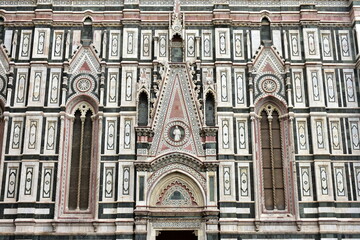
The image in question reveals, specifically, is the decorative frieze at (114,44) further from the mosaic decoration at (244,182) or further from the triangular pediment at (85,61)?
the mosaic decoration at (244,182)

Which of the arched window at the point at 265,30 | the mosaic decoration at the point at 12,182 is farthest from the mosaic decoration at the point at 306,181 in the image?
the mosaic decoration at the point at 12,182

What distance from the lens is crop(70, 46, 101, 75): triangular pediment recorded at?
21.7 m

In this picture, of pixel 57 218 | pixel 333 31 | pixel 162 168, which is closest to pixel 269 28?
pixel 333 31

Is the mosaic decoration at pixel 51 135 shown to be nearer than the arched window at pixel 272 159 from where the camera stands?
No

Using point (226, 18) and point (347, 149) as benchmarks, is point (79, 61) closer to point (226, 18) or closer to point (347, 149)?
point (226, 18)

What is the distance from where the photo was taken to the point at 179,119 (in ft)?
68.6

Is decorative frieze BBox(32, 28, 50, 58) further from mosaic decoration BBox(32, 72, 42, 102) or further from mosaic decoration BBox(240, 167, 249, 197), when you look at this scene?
mosaic decoration BBox(240, 167, 249, 197)

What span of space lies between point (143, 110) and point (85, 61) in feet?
10.7

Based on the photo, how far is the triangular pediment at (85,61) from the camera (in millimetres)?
21734

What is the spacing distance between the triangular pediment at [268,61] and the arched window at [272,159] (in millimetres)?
1488

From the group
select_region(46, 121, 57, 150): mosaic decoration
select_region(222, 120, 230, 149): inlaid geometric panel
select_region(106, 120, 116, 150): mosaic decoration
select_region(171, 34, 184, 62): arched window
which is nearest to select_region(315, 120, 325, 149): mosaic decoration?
select_region(222, 120, 230, 149): inlaid geometric panel

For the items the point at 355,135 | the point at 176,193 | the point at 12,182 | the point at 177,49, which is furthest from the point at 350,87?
the point at 12,182

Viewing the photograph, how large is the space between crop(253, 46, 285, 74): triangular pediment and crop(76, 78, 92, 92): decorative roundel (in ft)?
22.2

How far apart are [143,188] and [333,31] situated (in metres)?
10.3
